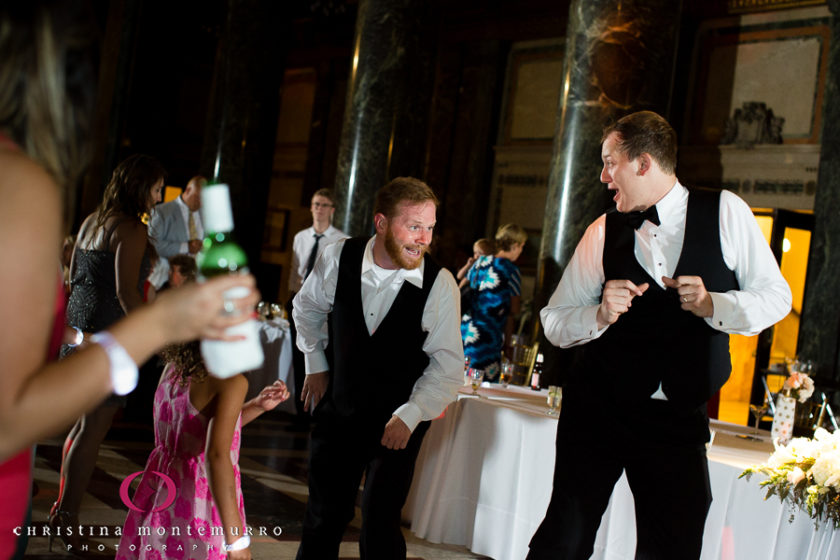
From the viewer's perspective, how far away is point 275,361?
7.76 metres

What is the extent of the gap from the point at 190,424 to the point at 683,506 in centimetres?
145

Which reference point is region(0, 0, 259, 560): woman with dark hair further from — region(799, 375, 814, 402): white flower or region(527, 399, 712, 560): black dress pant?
region(799, 375, 814, 402): white flower

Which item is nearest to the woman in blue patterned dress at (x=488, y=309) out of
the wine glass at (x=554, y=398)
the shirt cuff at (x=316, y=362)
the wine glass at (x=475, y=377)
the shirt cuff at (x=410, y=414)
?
the wine glass at (x=475, y=377)

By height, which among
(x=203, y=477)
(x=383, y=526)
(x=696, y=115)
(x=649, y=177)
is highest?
(x=696, y=115)

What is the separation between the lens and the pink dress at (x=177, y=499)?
2.53m

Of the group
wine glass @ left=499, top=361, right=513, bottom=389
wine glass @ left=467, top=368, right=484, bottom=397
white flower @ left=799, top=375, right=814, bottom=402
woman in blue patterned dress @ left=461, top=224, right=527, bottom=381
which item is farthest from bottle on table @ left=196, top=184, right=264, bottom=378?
woman in blue patterned dress @ left=461, top=224, right=527, bottom=381

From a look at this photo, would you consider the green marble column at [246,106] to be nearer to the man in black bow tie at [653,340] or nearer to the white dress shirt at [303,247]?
the white dress shirt at [303,247]

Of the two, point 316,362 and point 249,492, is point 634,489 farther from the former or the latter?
point 249,492

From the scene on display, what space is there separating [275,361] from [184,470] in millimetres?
5200

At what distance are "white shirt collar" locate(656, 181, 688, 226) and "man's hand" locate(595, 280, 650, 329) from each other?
28cm

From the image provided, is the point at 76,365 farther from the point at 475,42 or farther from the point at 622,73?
the point at 475,42

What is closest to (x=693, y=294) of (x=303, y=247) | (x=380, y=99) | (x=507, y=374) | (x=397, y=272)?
(x=397, y=272)

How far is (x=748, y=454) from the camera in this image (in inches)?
132

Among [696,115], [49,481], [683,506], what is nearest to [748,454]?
[683,506]
